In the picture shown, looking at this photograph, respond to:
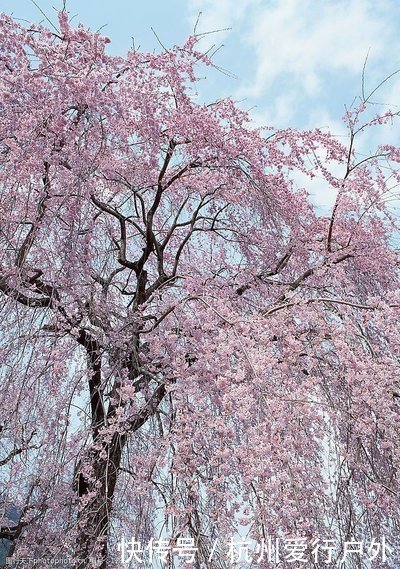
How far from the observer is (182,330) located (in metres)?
4.21

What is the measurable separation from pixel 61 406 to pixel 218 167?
96.1 inches

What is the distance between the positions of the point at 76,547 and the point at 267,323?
1792 mm

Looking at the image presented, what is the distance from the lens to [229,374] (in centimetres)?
321

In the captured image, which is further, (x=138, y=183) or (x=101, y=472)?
(x=138, y=183)

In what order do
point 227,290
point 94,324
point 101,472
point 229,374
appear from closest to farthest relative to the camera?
point 229,374 → point 101,472 → point 94,324 → point 227,290

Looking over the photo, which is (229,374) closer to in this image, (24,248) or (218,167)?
(24,248)

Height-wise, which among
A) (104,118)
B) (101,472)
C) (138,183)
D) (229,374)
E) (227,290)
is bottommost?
(101,472)

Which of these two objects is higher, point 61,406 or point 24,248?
point 24,248

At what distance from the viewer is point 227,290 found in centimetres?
501

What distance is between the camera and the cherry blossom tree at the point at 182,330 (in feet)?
10.3

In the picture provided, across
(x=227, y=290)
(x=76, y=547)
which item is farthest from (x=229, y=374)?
(x=227, y=290)

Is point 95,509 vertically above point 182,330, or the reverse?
point 182,330

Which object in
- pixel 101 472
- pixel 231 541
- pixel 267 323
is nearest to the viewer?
pixel 231 541

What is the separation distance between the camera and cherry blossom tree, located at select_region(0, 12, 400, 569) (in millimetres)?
3150
